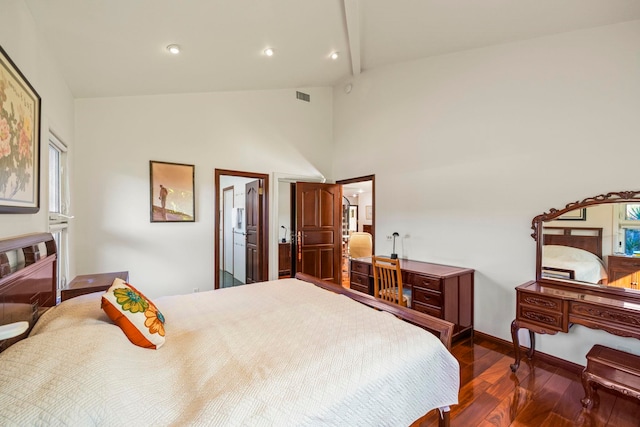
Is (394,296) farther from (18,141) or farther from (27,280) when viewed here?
(18,141)

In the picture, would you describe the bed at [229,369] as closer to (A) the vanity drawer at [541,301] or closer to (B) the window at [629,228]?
(A) the vanity drawer at [541,301]

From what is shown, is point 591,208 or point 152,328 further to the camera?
point 591,208

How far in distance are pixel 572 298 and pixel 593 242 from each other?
2.02 ft

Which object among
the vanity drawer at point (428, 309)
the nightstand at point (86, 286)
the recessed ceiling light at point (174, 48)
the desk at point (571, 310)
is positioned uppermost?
the recessed ceiling light at point (174, 48)

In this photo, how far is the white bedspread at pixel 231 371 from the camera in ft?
2.73

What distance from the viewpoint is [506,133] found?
2.93 metres

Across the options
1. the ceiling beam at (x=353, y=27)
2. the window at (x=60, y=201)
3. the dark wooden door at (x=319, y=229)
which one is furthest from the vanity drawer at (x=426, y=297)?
the window at (x=60, y=201)

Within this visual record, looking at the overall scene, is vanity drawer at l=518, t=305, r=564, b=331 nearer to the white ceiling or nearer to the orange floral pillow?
the white ceiling

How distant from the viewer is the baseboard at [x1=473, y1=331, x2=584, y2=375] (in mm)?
2506

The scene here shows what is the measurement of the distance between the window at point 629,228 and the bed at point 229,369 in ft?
6.29

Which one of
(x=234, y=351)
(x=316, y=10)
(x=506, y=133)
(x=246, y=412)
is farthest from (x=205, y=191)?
(x=506, y=133)

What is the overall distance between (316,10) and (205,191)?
258cm

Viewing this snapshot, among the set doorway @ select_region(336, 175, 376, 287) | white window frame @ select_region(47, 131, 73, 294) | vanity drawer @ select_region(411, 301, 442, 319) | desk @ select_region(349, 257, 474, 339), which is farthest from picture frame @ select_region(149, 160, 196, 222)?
doorway @ select_region(336, 175, 376, 287)

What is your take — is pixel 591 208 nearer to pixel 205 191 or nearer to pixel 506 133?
pixel 506 133
